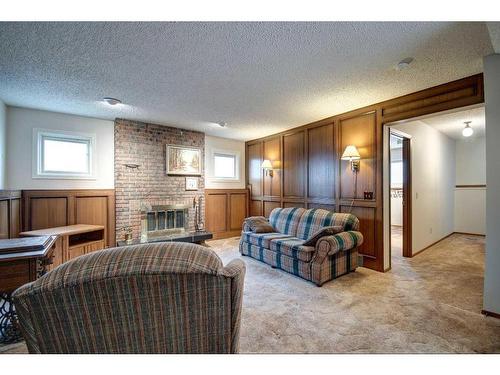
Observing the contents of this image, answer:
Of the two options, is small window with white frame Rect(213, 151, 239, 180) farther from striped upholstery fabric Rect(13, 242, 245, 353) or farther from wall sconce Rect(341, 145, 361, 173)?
striped upholstery fabric Rect(13, 242, 245, 353)

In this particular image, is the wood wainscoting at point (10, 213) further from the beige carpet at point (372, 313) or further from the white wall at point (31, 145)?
the beige carpet at point (372, 313)

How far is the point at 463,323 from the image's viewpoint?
6.48 feet

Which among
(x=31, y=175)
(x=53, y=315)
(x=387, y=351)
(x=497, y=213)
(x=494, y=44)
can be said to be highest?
(x=494, y=44)

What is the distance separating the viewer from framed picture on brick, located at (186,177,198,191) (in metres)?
4.87

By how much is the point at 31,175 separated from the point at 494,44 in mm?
5655

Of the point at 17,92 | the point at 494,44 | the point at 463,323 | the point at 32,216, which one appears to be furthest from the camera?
the point at 32,216

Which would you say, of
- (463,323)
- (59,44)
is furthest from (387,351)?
(59,44)

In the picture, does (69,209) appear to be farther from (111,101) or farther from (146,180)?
(111,101)

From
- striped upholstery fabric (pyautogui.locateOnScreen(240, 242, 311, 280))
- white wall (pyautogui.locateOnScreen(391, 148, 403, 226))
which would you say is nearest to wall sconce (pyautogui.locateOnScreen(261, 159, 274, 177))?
striped upholstery fabric (pyautogui.locateOnScreen(240, 242, 311, 280))

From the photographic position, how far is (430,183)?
4.44 meters

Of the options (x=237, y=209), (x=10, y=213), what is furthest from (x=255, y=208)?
(x=10, y=213)

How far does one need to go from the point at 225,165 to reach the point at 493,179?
15.0 feet

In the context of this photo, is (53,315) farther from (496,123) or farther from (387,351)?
(496,123)

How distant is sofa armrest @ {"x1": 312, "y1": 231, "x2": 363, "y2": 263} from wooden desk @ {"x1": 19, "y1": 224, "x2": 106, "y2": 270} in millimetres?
3357
